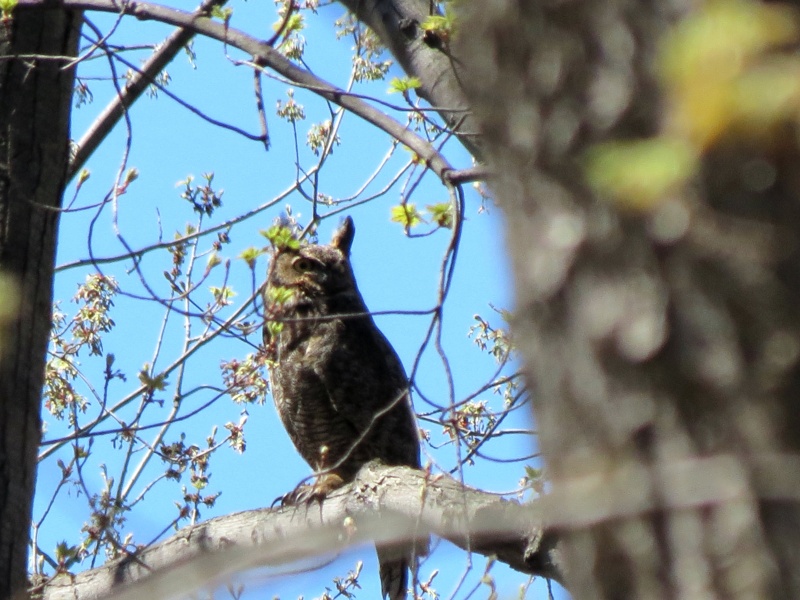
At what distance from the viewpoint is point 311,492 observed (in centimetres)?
414

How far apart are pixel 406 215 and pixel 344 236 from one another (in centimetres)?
285

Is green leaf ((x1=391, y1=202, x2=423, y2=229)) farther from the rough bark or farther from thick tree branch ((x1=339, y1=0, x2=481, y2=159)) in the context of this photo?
the rough bark

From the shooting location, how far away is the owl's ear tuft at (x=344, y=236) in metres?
6.37

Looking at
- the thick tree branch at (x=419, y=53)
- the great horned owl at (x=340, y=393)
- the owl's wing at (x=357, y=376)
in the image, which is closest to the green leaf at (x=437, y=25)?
the thick tree branch at (x=419, y=53)

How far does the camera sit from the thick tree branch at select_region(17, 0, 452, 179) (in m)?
3.32

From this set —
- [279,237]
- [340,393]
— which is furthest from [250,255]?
[340,393]

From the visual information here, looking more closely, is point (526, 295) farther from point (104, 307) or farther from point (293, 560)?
point (104, 307)

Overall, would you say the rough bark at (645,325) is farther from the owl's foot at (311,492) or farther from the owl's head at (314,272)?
the owl's head at (314,272)

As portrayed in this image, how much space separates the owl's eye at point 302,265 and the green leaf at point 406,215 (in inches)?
97.7

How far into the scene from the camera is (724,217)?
4.00 feet

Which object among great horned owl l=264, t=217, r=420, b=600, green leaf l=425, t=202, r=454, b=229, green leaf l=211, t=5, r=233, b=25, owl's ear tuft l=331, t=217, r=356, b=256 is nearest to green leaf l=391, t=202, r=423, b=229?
green leaf l=425, t=202, r=454, b=229

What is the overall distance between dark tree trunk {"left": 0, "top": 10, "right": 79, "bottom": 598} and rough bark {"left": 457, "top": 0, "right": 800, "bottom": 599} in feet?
5.98

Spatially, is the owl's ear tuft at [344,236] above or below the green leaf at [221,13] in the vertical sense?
above

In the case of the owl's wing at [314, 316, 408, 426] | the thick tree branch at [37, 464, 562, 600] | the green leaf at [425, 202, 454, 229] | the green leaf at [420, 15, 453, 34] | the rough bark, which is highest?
the green leaf at [420, 15, 453, 34]
